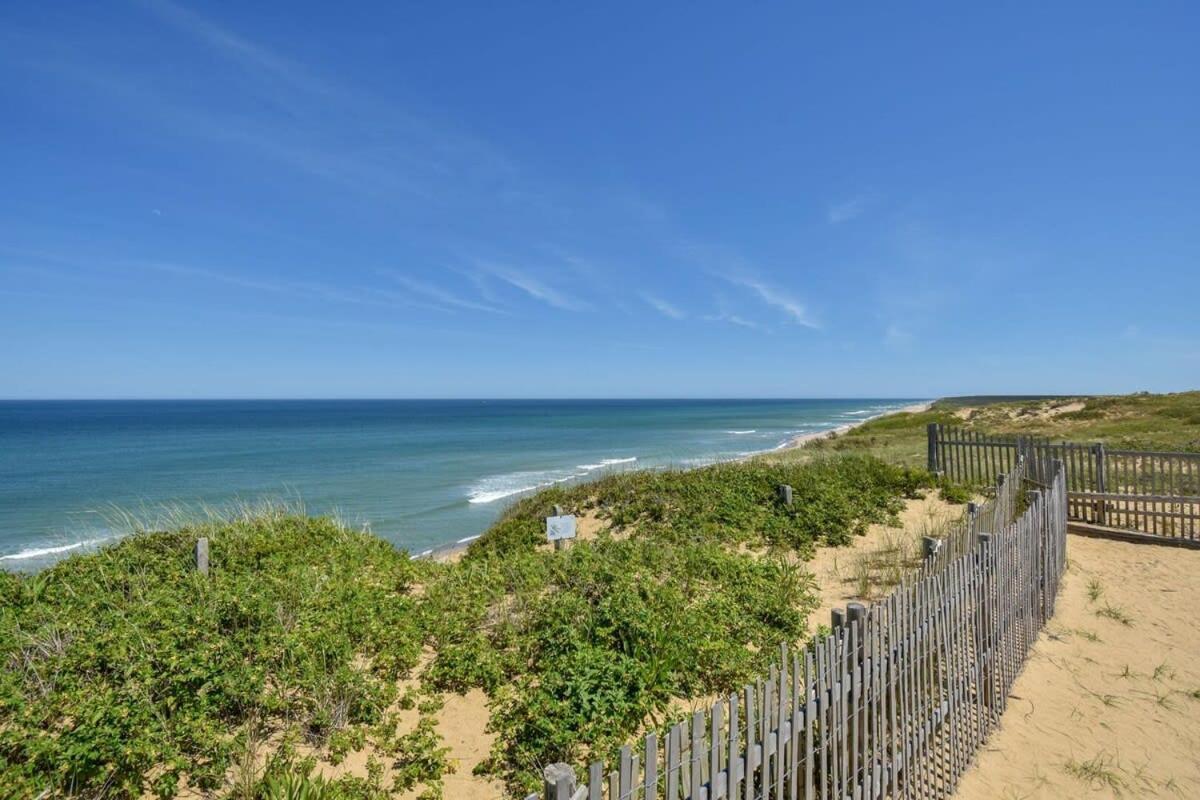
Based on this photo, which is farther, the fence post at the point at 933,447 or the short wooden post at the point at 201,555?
the fence post at the point at 933,447

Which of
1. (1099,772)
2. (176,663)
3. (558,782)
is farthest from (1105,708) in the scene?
(176,663)

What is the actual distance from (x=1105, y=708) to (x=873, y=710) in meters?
3.35

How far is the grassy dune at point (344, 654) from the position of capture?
4.07 meters

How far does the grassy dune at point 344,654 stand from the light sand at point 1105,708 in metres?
2.03

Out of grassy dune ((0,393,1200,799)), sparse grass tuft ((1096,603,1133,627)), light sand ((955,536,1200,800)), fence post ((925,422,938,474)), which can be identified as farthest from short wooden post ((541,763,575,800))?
fence post ((925,422,938,474))

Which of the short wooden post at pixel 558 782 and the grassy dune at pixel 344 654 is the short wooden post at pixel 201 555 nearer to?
the grassy dune at pixel 344 654

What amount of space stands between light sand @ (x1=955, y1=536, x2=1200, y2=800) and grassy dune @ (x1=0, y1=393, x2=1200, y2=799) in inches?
80.0

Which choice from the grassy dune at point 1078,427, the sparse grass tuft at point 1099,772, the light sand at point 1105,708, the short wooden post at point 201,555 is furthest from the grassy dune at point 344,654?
the grassy dune at point 1078,427

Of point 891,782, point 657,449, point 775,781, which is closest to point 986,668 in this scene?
point 891,782

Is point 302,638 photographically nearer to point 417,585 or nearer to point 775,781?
point 417,585

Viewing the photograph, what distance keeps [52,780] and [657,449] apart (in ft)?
135

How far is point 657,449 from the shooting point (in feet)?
145

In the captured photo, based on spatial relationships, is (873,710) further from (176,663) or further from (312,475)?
(312,475)

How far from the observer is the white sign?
33.3 feet
